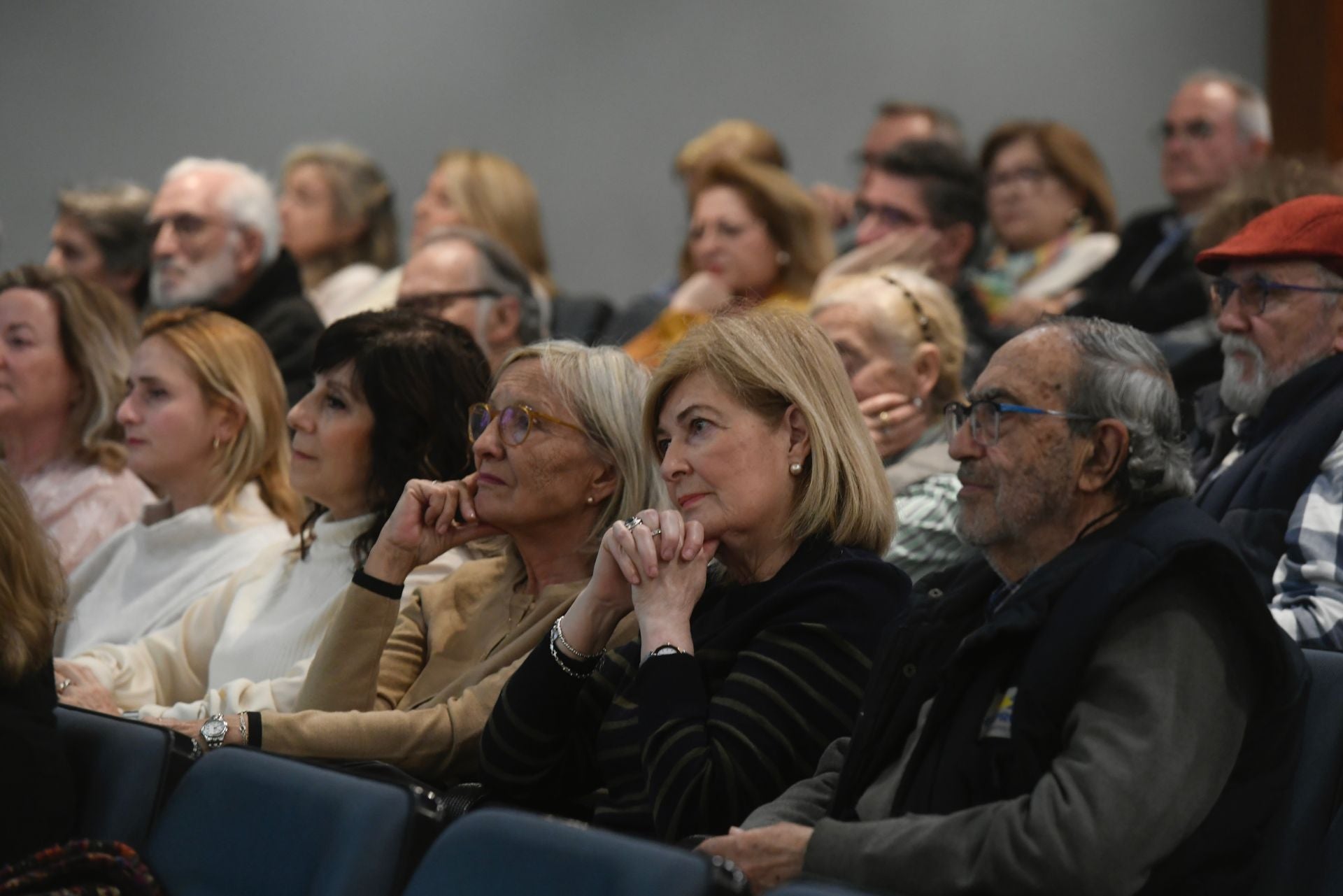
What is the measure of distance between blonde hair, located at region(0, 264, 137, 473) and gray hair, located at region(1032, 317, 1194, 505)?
9.58 feet

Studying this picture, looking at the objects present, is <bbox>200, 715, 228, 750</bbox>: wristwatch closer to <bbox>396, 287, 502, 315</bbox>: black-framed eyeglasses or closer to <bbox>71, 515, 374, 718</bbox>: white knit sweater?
<bbox>71, 515, 374, 718</bbox>: white knit sweater

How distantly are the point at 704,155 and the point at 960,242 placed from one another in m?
1.51

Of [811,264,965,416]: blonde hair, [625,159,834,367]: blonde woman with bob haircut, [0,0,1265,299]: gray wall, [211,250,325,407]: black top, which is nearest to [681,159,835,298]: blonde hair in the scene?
[625,159,834,367]: blonde woman with bob haircut

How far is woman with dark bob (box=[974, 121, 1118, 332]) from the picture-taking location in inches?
217

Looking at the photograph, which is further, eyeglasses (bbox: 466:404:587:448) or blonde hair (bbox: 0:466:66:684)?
eyeglasses (bbox: 466:404:587:448)

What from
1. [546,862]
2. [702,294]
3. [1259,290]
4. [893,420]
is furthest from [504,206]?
[546,862]

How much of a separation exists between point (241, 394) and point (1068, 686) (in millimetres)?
2334

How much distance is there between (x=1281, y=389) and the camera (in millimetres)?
2947

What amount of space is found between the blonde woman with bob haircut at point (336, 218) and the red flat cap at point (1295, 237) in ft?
12.6

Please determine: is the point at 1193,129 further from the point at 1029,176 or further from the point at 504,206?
the point at 504,206

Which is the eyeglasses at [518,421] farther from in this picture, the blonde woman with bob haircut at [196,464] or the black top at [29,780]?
the blonde woman with bob haircut at [196,464]

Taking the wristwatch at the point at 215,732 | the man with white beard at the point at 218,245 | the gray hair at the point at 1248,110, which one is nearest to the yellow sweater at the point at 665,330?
the man with white beard at the point at 218,245

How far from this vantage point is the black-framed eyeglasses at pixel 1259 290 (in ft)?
9.70

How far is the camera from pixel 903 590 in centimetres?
240
